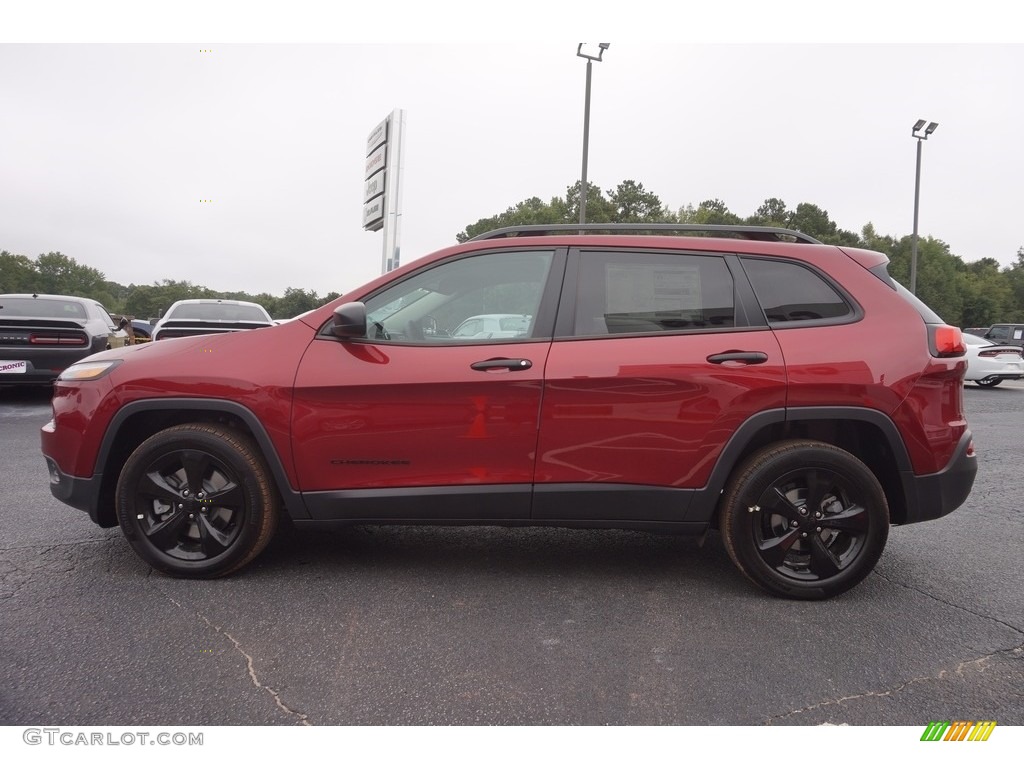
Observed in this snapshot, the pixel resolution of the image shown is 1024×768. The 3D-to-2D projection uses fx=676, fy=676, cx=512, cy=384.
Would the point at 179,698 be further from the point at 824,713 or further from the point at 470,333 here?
the point at 824,713

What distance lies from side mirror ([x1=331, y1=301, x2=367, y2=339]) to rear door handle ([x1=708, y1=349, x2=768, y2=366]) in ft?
5.14

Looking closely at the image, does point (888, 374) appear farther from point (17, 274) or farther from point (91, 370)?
point (17, 274)

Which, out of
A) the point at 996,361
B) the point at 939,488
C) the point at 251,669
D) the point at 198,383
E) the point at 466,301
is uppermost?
the point at 996,361

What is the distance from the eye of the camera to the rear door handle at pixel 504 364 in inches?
119

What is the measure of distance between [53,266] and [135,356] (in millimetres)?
128724

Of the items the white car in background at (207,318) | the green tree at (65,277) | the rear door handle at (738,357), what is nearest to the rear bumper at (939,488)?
the rear door handle at (738,357)

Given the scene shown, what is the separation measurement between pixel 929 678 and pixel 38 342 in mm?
10667

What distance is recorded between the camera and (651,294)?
318 centimetres

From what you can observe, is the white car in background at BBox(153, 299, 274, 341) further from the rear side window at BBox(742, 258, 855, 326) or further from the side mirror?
the rear side window at BBox(742, 258, 855, 326)

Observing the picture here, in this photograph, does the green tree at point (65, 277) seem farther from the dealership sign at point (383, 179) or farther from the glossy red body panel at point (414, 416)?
the glossy red body panel at point (414, 416)

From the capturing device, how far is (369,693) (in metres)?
2.25

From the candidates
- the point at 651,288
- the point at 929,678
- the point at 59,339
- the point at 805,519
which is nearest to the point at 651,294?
the point at 651,288

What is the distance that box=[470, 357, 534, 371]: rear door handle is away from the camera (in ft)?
9.91

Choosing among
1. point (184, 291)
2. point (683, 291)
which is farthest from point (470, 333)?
point (184, 291)
